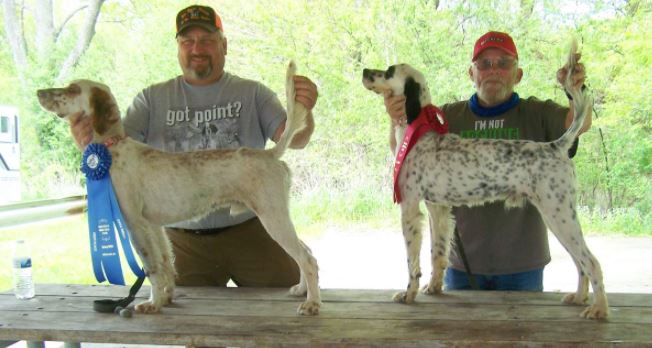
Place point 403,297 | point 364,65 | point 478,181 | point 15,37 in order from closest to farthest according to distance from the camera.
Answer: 1. point 478,181
2. point 403,297
3. point 15,37
4. point 364,65

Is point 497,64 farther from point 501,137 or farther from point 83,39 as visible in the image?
point 83,39

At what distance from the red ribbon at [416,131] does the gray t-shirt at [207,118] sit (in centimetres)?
98

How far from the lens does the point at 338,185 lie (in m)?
8.45

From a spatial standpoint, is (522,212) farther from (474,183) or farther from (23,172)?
(23,172)

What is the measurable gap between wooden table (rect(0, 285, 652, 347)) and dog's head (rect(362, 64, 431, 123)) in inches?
41.1

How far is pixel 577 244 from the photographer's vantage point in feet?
8.18

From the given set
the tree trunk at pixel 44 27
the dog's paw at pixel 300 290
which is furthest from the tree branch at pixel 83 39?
the dog's paw at pixel 300 290

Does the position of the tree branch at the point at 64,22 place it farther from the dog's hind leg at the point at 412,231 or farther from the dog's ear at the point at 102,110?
the dog's hind leg at the point at 412,231

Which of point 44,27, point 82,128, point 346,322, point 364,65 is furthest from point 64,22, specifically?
point 346,322

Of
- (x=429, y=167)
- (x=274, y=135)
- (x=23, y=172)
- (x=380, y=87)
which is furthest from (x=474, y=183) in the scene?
(x=23, y=172)

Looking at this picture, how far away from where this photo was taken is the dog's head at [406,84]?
2877 mm

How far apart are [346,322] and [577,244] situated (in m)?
1.14

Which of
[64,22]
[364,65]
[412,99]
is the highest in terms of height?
[64,22]

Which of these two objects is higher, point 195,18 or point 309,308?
point 195,18
